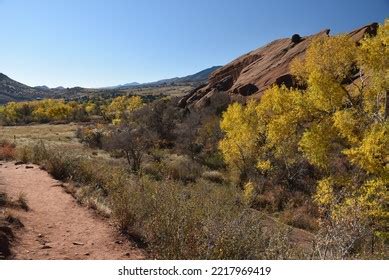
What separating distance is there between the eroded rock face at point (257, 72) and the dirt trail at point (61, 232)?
36.8 metres

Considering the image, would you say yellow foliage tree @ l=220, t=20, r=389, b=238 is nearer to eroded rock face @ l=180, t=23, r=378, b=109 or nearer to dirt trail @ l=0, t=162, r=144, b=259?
dirt trail @ l=0, t=162, r=144, b=259

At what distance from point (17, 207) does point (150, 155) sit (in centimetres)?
2688

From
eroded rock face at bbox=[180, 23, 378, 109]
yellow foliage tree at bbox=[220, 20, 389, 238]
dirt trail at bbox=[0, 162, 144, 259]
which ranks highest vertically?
eroded rock face at bbox=[180, 23, 378, 109]

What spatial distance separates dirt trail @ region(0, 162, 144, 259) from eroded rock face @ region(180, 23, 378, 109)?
121 ft

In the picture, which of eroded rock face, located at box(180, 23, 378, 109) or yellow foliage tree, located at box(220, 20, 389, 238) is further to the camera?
eroded rock face, located at box(180, 23, 378, 109)

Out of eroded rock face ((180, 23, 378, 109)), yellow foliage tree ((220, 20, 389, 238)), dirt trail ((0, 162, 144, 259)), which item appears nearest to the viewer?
dirt trail ((0, 162, 144, 259))

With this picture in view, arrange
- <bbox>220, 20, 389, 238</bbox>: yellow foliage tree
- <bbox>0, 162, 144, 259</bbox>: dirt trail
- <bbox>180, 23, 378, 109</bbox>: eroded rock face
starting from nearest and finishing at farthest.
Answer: <bbox>0, 162, 144, 259</bbox>: dirt trail < <bbox>220, 20, 389, 238</bbox>: yellow foliage tree < <bbox>180, 23, 378, 109</bbox>: eroded rock face

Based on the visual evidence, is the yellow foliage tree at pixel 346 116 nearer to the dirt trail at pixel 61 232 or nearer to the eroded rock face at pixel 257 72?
the dirt trail at pixel 61 232

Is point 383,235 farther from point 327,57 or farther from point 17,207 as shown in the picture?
point 17,207

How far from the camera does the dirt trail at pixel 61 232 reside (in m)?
6.46

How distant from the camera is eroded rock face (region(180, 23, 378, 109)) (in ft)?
156

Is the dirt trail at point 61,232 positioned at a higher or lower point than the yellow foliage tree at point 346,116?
lower

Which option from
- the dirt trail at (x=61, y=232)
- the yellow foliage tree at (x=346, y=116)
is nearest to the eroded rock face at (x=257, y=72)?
the yellow foliage tree at (x=346, y=116)

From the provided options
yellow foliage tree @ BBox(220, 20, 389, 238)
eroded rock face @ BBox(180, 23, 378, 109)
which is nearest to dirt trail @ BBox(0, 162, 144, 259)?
yellow foliage tree @ BBox(220, 20, 389, 238)
